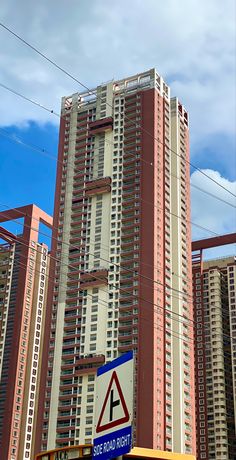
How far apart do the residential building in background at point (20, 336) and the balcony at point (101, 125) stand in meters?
15.8

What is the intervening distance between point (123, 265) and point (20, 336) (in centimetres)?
2329

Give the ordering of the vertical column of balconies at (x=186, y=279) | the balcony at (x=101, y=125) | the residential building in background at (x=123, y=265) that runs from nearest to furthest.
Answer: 1. the residential building in background at (x=123, y=265)
2. the vertical column of balconies at (x=186, y=279)
3. the balcony at (x=101, y=125)

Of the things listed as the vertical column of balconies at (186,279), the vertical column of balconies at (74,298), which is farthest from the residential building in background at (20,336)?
the vertical column of balconies at (186,279)

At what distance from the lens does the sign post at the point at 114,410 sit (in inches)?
212

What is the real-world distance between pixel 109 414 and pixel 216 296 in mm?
98452

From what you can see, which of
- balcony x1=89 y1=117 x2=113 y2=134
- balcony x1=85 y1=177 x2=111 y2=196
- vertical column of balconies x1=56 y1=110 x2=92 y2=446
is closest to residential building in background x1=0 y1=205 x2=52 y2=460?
vertical column of balconies x1=56 y1=110 x2=92 y2=446

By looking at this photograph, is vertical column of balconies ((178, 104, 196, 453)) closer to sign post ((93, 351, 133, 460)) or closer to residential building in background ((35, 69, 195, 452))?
residential building in background ((35, 69, 195, 452))

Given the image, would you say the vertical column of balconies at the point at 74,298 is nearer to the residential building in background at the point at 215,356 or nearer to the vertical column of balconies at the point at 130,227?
the vertical column of balconies at the point at 130,227

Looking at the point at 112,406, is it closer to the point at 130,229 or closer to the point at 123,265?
the point at 123,265

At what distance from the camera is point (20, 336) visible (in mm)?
90500

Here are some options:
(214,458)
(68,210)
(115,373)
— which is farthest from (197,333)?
(115,373)

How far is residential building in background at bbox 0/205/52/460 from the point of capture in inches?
3319

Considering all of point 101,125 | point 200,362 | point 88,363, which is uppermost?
point 101,125

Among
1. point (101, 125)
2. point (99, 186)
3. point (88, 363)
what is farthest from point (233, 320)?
point (101, 125)
